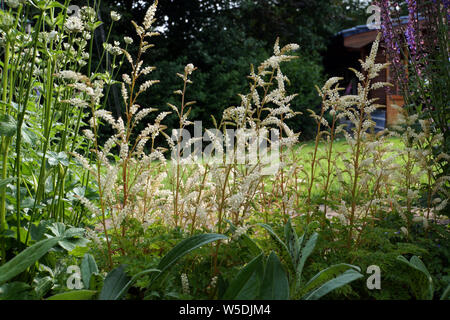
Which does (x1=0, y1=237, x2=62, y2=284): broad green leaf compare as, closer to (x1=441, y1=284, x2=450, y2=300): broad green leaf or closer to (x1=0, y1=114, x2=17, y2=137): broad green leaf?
(x1=0, y1=114, x2=17, y2=137): broad green leaf

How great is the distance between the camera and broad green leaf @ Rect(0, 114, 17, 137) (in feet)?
4.46

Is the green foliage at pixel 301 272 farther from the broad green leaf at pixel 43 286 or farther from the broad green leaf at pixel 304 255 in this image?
the broad green leaf at pixel 43 286

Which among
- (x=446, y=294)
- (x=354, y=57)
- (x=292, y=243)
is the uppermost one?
(x=354, y=57)

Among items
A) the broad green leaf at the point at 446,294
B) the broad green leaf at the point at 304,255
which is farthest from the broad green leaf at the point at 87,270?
the broad green leaf at the point at 446,294

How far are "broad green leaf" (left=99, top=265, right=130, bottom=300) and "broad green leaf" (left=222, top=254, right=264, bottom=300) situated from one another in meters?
0.32

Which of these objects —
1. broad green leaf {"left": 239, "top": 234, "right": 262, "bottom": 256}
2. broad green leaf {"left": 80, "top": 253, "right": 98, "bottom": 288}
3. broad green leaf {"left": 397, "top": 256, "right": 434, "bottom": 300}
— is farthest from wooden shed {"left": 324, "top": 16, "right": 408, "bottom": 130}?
broad green leaf {"left": 80, "top": 253, "right": 98, "bottom": 288}

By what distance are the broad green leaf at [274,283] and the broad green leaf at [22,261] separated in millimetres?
658

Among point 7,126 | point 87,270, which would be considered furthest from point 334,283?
point 7,126

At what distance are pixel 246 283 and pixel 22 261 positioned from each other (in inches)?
26.5

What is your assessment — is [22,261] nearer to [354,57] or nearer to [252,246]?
[252,246]

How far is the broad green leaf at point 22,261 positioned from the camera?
1.22 meters

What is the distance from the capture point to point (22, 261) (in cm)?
Result: 124

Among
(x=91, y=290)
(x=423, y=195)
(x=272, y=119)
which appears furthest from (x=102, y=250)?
(x=423, y=195)
